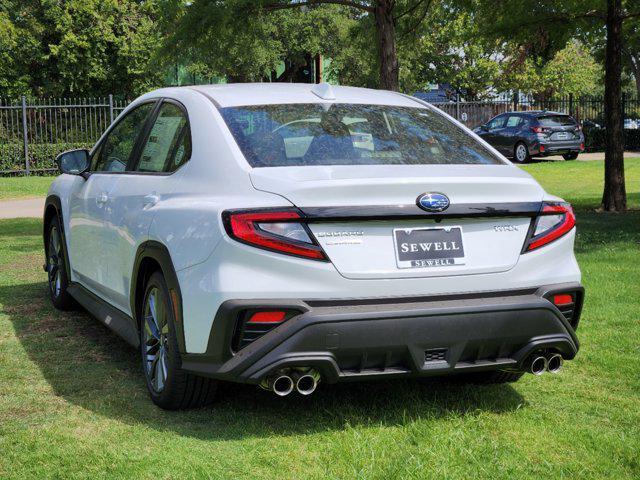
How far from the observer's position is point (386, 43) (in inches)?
529

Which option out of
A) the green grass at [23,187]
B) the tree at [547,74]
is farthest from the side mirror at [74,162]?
the tree at [547,74]

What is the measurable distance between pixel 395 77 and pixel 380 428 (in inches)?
382

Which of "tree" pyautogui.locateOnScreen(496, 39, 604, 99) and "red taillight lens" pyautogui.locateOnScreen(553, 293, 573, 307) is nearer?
"red taillight lens" pyautogui.locateOnScreen(553, 293, 573, 307)

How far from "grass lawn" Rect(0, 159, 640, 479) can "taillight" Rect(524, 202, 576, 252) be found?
864mm

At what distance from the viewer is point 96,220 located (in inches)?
235

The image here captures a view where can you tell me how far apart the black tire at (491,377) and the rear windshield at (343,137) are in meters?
1.16

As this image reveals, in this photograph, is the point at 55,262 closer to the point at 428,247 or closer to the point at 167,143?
the point at 167,143

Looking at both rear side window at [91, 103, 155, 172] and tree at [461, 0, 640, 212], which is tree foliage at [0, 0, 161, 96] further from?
rear side window at [91, 103, 155, 172]

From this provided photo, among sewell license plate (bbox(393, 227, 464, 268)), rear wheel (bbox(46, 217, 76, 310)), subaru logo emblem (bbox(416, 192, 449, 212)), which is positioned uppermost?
subaru logo emblem (bbox(416, 192, 449, 212))

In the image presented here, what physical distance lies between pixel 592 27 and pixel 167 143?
37.2ft

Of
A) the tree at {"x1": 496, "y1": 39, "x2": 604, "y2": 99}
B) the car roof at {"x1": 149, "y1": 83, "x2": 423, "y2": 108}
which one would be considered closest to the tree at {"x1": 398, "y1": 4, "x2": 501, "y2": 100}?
the tree at {"x1": 496, "y1": 39, "x2": 604, "y2": 99}

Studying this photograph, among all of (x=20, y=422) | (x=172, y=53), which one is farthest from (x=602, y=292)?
(x=172, y=53)

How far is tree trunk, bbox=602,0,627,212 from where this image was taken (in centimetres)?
1380

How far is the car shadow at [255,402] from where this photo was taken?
14.7ft
